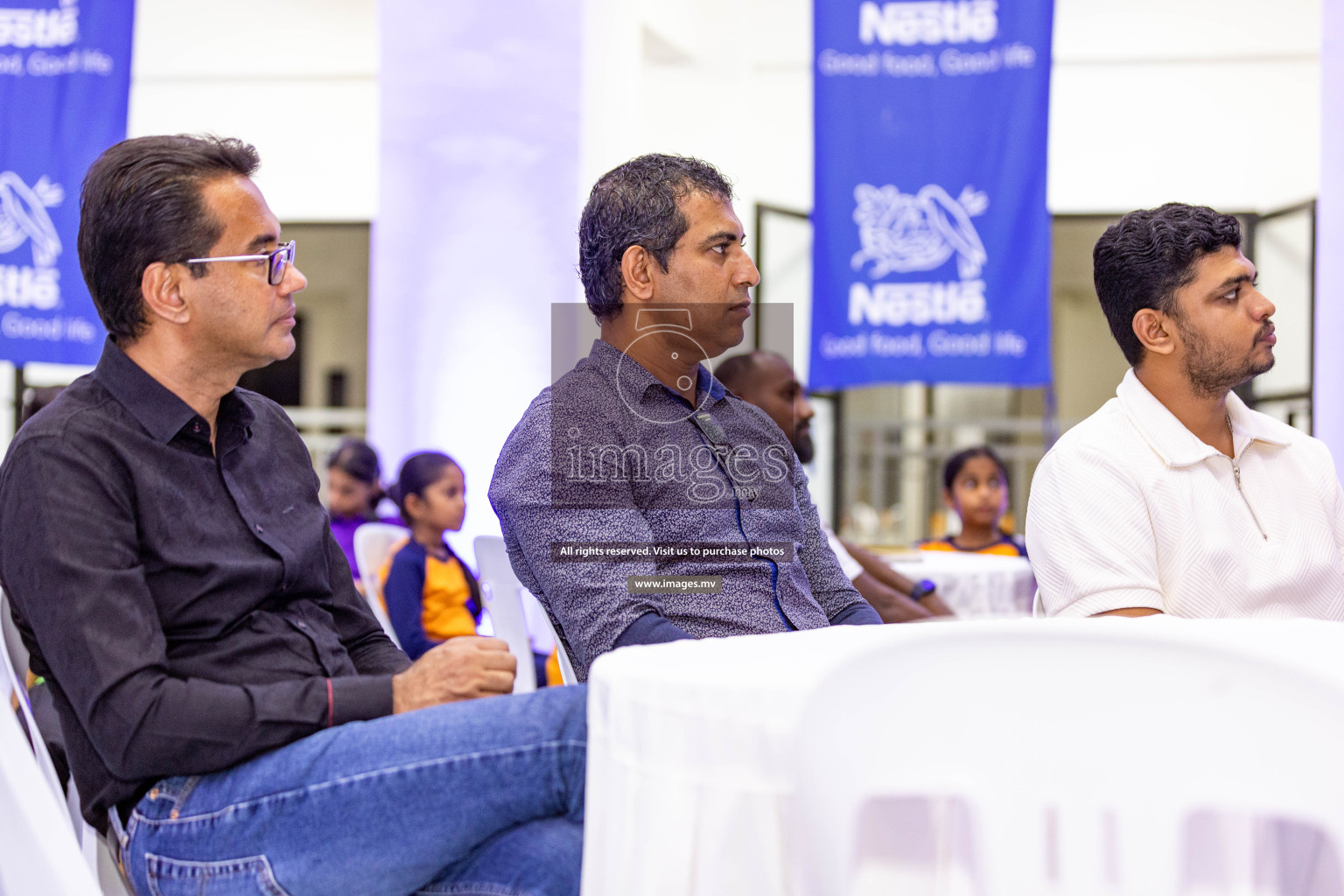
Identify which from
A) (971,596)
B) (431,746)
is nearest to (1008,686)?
(431,746)

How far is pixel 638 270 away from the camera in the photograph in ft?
5.92

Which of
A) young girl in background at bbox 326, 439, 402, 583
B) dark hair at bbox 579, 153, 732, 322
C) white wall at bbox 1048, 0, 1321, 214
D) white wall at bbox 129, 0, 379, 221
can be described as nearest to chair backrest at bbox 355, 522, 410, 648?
young girl in background at bbox 326, 439, 402, 583

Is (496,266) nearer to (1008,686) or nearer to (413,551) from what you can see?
(413,551)

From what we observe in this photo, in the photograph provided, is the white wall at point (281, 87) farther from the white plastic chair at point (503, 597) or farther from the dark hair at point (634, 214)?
the dark hair at point (634, 214)

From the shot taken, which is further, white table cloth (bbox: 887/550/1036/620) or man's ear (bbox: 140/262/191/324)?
white table cloth (bbox: 887/550/1036/620)

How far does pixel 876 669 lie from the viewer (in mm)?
869

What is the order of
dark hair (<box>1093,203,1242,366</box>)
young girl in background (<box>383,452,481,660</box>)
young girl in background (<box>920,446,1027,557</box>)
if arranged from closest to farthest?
dark hair (<box>1093,203,1242,366</box>)
young girl in background (<box>383,452,481,660</box>)
young girl in background (<box>920,446,1027,557</box>)

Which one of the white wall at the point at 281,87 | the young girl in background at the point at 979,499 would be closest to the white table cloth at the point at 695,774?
the young girl in background at the point at 979,499

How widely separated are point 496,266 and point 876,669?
4198 millimetres

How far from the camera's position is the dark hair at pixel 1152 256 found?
6.56 feet

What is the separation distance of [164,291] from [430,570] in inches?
89.9

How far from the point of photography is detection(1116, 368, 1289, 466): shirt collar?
1892mm

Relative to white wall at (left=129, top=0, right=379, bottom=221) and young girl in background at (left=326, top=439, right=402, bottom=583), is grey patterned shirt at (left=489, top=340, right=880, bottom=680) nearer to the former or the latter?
young girl in background at (left=326, top=439, right=402, bottom=583)

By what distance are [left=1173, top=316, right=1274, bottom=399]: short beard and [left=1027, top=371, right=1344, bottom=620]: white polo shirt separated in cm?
9
